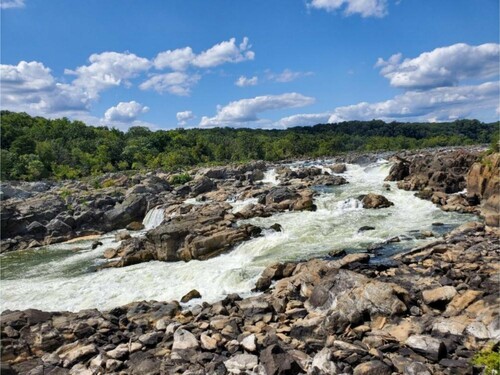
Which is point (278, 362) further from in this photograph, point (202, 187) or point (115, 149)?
point (115, 149)

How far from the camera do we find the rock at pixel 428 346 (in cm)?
924

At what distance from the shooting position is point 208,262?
2152 centimetres

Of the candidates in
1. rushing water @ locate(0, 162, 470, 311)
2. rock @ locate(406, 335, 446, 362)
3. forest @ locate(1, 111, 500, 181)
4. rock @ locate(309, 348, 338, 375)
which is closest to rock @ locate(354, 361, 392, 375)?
rock @ locate(309, 348, 338, 375)

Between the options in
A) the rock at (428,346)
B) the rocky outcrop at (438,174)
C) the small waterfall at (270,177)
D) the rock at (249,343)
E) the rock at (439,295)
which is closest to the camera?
the rock at (428,346)

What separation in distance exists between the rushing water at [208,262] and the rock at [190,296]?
354 mm

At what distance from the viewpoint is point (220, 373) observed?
31.5 feet

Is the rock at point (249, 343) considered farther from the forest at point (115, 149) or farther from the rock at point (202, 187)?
the forest at point (115, 149)

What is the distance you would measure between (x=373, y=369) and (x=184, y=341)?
538cm

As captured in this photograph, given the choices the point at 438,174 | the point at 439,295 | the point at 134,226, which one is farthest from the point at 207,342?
the point at 438,174

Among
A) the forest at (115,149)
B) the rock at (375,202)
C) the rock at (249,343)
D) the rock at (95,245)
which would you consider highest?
the forest at (115,149)

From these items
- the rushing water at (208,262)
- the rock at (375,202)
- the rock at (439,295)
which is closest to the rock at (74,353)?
the rushing water at (208,262)

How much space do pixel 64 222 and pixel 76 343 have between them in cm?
2450

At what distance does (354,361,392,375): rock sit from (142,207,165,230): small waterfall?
93.8ft

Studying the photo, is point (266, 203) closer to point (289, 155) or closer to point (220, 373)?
point (220, 373)
